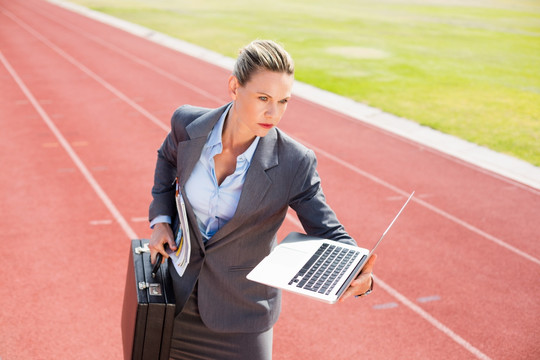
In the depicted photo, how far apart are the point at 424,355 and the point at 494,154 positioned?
7.08m

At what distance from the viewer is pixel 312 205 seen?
249cm

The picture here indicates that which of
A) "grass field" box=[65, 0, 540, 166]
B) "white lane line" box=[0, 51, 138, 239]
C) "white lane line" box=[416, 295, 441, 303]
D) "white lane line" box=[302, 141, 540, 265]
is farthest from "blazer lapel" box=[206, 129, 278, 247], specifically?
"grass field" box=[65, 0, 540, 166]

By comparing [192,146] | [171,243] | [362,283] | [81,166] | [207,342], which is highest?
[192,146]

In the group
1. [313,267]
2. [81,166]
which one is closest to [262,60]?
[313,267]

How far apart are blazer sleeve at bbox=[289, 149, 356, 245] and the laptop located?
51 mm

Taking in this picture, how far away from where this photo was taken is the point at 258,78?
7.91 ft

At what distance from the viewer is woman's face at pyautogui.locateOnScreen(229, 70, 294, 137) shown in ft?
7.90

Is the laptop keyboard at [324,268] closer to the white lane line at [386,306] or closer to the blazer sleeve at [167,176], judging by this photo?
the blazer sleeve at [167,176]

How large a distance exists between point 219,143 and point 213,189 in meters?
0.20

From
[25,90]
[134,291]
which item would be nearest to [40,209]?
[134,291]

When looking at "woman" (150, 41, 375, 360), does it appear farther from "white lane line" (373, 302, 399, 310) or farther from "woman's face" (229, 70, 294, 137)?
"white lane line" (373, 302, 399, 310)

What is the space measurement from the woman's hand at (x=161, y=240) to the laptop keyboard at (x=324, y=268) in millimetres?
668

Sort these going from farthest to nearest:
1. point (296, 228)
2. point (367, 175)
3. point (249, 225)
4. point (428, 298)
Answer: point (367, 175) → point (296, 228) → point (428, 298) → point (249, 225)

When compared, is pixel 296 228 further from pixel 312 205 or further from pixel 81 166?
pixel 312 205
